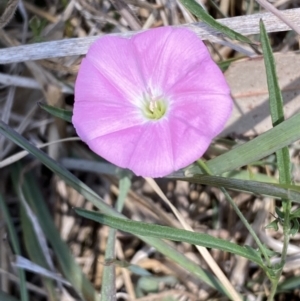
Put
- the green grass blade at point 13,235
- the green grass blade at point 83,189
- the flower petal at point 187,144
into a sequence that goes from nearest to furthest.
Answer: the flower petal at point 187,144 < the green grass blade at point 83,189 < the green grass blade at point 13,235

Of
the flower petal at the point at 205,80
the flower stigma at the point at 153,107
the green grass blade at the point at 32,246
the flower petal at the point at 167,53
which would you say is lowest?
the green grass blade at the point at 32,246

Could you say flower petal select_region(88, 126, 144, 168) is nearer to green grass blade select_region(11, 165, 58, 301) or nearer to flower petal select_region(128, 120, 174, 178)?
flower petal select_region(128, 120, 174, 178)

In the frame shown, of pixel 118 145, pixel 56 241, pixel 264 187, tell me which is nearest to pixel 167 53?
pixel 118 145

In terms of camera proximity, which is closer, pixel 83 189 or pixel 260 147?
pixel 260 147

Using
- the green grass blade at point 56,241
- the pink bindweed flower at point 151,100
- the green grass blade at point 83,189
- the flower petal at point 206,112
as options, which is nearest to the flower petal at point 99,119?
the pink bindweed flower at point 151,100

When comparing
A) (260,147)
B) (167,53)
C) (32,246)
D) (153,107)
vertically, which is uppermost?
(167,53)

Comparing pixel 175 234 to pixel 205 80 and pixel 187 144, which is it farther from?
pixel 205 80

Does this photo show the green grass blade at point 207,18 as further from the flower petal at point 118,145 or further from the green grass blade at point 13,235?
the green grass blade at point 13,235

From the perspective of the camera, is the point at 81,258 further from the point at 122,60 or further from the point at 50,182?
the point at 122,60
